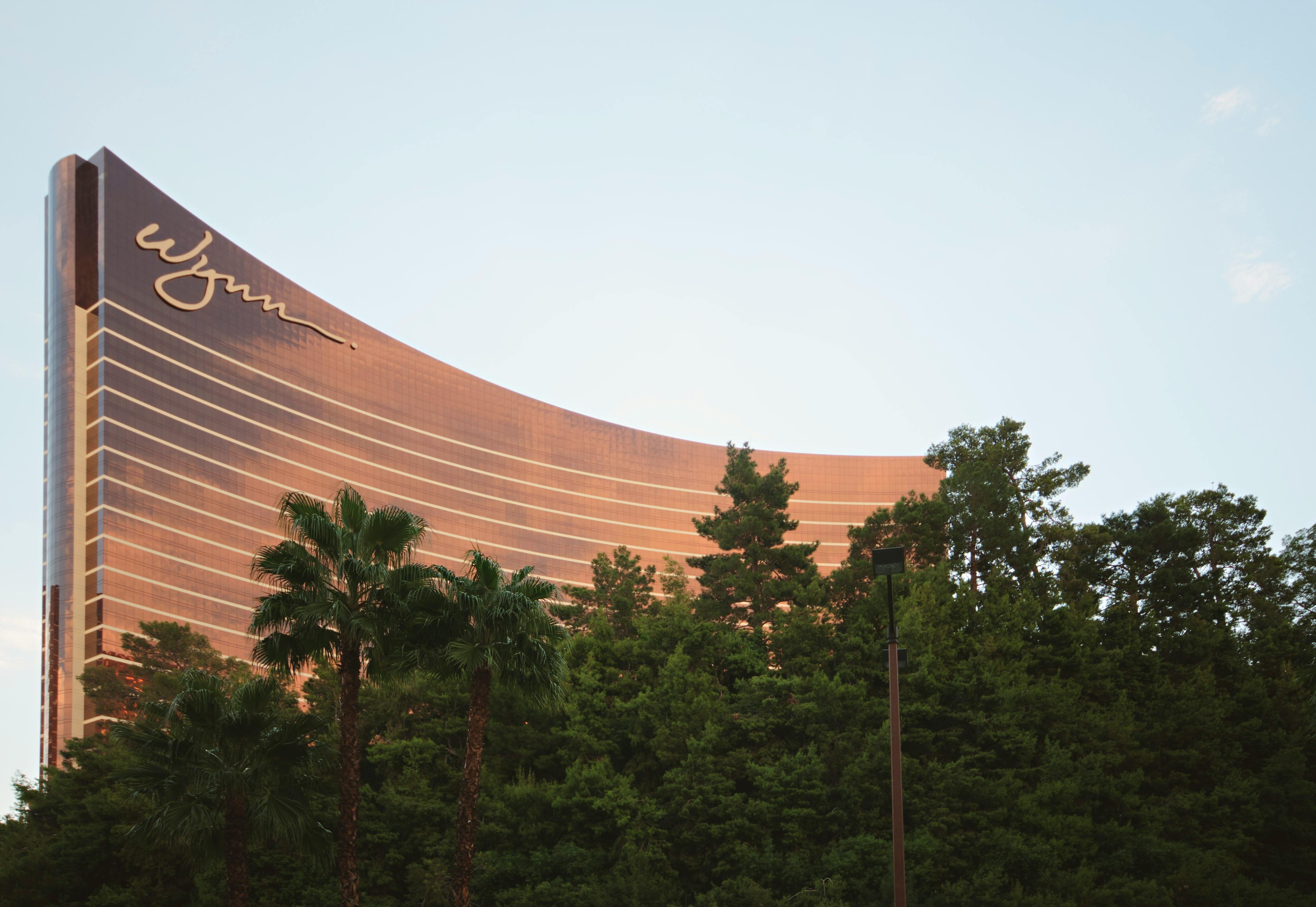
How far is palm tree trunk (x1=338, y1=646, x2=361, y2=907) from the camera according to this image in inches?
942

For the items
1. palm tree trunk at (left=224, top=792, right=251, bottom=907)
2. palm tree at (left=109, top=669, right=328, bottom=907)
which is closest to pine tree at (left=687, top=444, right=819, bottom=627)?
palm tree at (left=109, top=669, right=328, bottom=907)

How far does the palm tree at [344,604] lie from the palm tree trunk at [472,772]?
2.19m

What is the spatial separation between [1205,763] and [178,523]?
74.3m

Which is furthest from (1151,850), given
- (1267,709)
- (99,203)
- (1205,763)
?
(99,203)

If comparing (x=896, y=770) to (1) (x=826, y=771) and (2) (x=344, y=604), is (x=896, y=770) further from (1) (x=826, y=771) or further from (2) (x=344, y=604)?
(1) (x=826, y=771)

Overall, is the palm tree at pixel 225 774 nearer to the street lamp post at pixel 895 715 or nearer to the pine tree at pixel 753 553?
the street lamp post at pixel 895 715

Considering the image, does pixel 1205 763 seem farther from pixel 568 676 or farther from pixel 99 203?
pixel 99 203

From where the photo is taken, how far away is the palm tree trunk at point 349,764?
78.5 ft

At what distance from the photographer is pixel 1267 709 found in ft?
131

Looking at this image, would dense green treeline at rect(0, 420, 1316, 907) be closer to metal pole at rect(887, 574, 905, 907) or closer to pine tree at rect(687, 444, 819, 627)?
pine tree at rect(687, 444, 819, 627)
